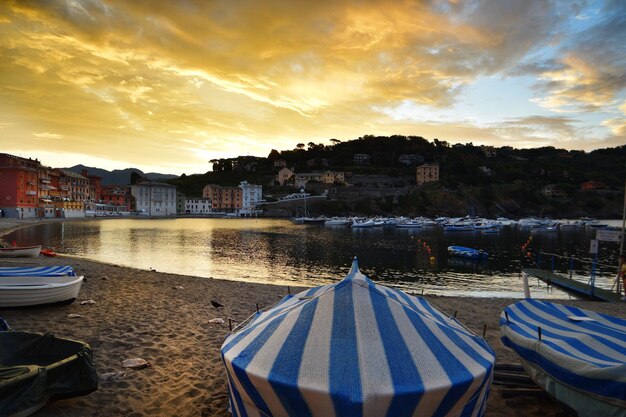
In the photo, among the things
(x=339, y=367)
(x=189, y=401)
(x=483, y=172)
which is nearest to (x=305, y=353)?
(x=339, y=367)

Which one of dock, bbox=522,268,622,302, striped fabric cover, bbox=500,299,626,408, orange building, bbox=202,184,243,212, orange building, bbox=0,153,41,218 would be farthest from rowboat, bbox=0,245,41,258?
orange building, bbox=202,184,243,212

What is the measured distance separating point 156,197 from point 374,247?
10653 centimetres

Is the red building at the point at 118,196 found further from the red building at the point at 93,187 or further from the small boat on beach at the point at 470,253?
the small boat on beach at the point at 470,253

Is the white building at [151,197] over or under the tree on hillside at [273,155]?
under

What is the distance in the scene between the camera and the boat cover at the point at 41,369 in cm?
455

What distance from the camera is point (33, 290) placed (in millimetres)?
9922

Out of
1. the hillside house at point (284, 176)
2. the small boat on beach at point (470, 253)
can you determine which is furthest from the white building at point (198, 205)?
the small boat on beach at point (470, 253)

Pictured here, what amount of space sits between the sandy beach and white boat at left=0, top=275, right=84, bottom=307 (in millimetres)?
257

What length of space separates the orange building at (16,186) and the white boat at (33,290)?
277ft

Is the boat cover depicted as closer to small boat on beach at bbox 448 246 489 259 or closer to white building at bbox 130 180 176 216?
small boat on beach at bbox 448 246 489 259

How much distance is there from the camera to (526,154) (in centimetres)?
19350

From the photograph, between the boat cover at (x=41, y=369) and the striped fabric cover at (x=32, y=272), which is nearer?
the boat cover at (x=41, y=369)

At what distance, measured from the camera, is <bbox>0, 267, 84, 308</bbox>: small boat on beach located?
9844 mm

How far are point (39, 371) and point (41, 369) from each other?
3cm
